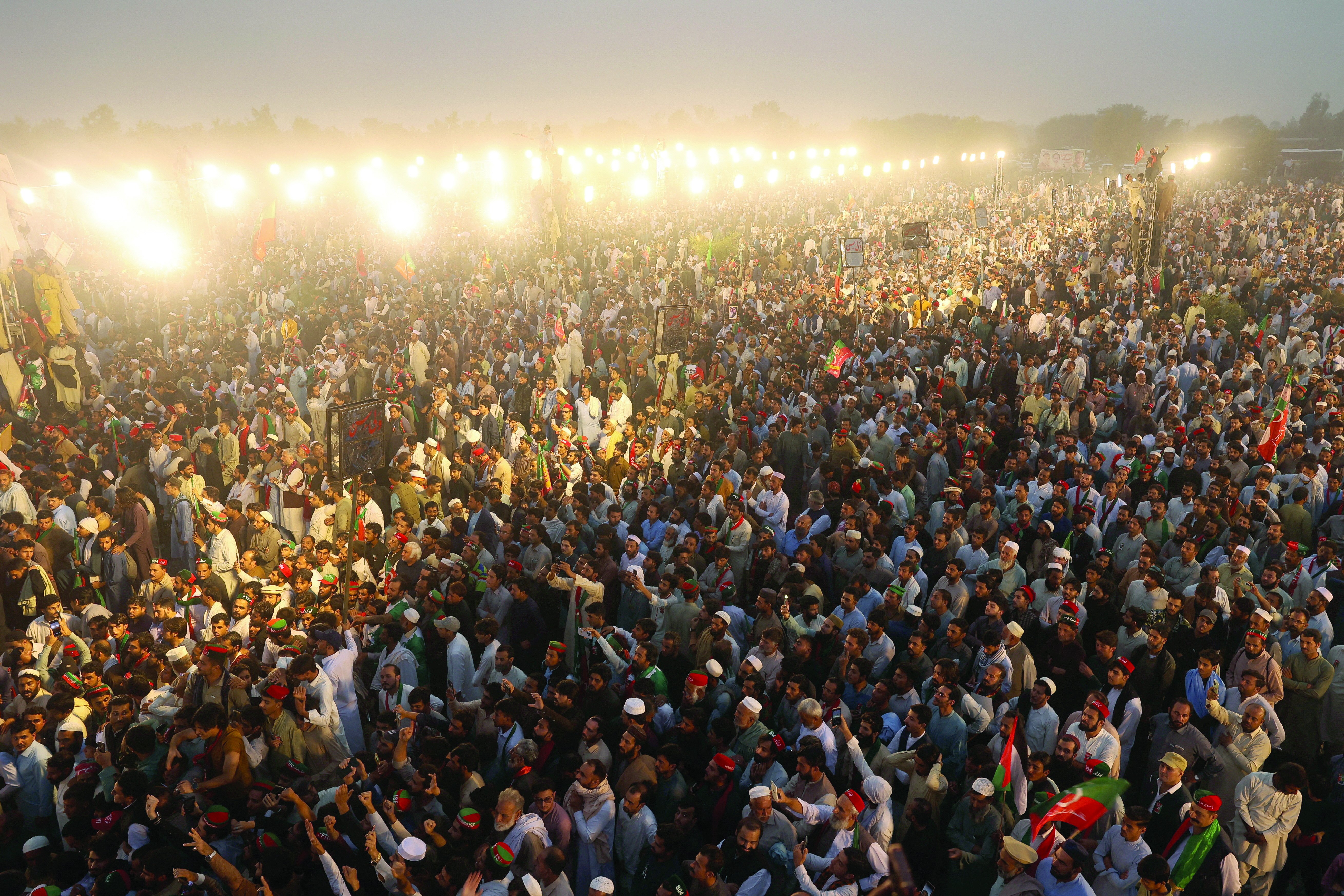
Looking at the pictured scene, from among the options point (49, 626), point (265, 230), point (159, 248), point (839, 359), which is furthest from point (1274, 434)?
point (159, 248)

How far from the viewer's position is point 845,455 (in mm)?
10055

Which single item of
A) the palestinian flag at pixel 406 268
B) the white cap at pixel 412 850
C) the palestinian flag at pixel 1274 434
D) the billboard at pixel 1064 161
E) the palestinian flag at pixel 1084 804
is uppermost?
the billboard at pixel 1064 161

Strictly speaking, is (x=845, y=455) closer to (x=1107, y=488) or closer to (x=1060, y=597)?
(x=1107, y=488)

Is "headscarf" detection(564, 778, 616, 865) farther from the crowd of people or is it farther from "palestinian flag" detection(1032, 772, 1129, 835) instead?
"palestinian flag" detection(1032, 772, 1129, 835)

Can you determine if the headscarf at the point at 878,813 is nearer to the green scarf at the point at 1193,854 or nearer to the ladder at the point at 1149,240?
the green scarf at the point at 1193,854

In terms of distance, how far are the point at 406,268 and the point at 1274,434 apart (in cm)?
1800

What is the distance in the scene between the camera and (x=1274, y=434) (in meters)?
9.29

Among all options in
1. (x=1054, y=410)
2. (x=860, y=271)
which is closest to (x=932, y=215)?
(x=860, y=271)

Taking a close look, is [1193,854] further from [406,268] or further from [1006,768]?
[406,268]

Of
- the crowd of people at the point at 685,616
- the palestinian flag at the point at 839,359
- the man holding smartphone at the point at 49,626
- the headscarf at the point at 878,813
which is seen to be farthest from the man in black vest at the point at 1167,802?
the palestinian flag at the point at 839,359

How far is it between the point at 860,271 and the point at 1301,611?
59.5 feet

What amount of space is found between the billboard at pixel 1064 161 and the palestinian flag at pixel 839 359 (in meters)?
71.3

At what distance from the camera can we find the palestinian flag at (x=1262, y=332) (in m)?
13.8

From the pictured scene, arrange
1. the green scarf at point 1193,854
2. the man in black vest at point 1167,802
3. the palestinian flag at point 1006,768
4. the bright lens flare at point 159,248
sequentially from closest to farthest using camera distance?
the green scarf at point 1193,854 → the man in black vest at point 1167,802 → the palestinian flag at point 1006,768 → the bright lens flare at point 159,248
